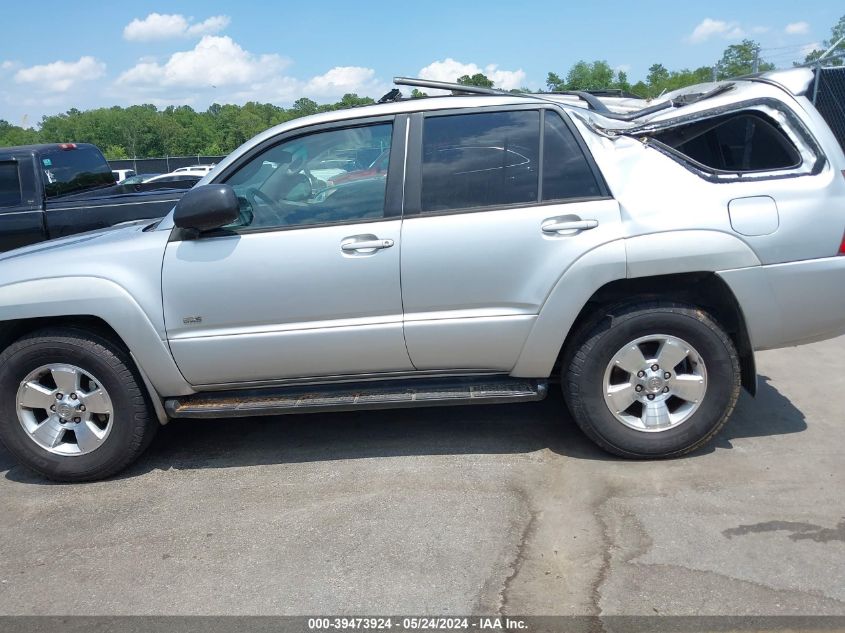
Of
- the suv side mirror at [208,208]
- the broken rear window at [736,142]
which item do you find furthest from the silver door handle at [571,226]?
the suv side mirror at [208,208]

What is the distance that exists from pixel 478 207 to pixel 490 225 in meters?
0.13

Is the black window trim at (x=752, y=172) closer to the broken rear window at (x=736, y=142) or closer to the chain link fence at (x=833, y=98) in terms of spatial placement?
the broken rear window at (x=736, y=142)

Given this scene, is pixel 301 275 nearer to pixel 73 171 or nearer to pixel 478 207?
pixel 478 207

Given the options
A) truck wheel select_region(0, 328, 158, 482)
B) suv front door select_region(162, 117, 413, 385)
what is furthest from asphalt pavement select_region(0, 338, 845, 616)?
suv front door select_region(162, 117, 413, 385)

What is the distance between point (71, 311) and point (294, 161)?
4.68 feet

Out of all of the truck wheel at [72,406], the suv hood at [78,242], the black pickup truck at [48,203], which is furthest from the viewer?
the black pickup truck at [48,203]

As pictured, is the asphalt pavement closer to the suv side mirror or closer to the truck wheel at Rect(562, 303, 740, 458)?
→ the truck wheel at Rect(562, 303, 740, 458)

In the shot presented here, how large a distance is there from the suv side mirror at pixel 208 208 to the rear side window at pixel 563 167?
1.60 meters

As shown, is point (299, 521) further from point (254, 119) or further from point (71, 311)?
point (254, 119)

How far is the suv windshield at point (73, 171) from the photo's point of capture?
725 cm

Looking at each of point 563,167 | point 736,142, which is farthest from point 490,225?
point 736,142

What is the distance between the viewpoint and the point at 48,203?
22.9 feet

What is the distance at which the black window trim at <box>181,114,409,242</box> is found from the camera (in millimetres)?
3838

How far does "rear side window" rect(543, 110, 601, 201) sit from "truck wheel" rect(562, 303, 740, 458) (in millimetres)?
656
